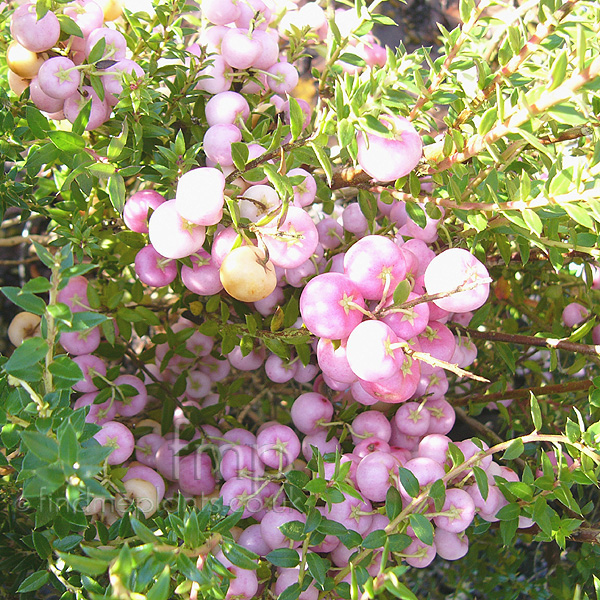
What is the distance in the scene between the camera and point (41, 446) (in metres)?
0.40

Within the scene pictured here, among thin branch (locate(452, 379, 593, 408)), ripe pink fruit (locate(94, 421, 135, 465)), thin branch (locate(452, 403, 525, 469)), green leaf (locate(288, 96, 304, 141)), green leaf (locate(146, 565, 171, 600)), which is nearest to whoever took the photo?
green leaf (locate(146, 565, 171, 600))

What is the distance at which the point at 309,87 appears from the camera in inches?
48.6

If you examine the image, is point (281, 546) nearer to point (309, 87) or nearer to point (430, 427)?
point (430, 427)

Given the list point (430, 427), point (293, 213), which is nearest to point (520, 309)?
point (430, 427)

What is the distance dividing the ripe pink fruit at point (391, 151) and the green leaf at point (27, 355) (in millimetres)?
295

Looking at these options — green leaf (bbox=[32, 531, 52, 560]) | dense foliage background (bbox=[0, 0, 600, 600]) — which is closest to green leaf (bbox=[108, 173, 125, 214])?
dense foliage background (bbox=[0, 0, 600, 600])

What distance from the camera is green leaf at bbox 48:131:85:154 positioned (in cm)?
52

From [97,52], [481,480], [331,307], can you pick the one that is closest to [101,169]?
[97,52]

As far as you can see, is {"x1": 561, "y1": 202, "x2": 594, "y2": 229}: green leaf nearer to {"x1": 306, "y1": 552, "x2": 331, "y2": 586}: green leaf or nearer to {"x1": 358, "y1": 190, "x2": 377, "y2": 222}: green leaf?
{"x1": 358, "y1": 190, "x2": 377, "y2": 222}: green leaf

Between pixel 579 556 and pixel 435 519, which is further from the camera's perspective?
pixel 579 556

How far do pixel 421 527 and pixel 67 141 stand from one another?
1.53 feet

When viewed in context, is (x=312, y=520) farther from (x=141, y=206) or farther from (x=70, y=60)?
(x=70, y=60)

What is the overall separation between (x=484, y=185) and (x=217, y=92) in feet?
1.02

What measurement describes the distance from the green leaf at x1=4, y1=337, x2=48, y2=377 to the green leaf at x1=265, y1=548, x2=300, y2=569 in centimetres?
27
